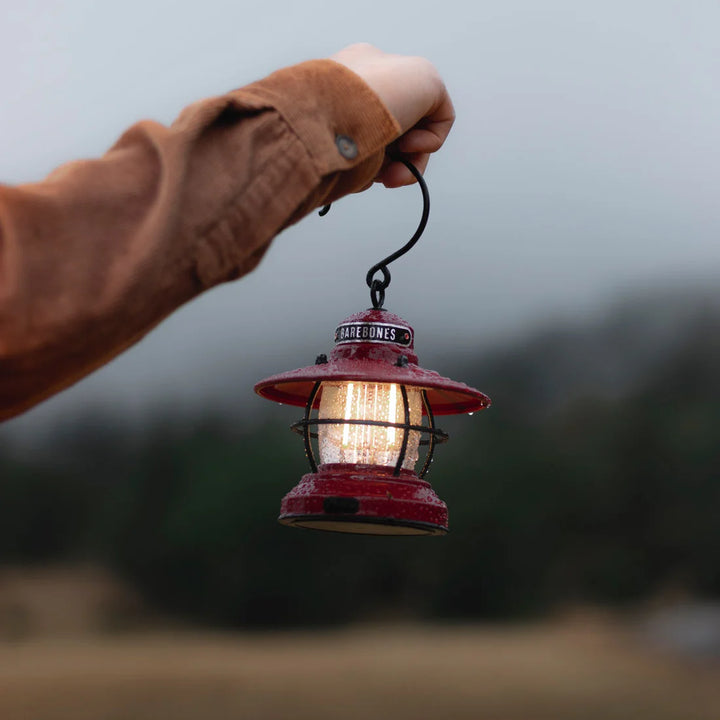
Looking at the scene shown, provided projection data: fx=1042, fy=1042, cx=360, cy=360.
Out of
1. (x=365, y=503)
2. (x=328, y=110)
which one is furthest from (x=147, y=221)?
(x=365, y=503)

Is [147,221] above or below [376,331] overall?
A: below

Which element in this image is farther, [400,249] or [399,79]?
[400,249]

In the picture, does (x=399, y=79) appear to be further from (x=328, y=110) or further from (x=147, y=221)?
(x=147, y=221)

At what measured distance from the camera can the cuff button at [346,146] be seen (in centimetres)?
50

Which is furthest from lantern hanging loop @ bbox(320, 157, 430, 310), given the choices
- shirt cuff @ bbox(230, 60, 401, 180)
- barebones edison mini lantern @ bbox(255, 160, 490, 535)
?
shirt cuff @ bbox(230, 60, 401, 180)

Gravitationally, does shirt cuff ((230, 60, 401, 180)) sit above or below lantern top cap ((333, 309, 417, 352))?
below

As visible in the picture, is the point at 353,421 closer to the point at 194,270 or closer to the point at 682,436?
the point at 194,270

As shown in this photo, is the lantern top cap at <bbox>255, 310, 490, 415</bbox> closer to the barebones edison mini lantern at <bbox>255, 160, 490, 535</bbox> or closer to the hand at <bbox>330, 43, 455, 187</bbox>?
the barebones edison mini lantern at <bbox>255, 160, 490, 535</bbox>

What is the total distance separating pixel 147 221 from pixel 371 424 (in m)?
0.59

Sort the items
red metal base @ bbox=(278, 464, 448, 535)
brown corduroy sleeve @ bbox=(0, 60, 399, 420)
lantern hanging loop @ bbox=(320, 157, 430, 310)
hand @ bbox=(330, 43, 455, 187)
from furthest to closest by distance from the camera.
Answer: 1. red metal base @ bbox=(278, 464, 448, 535)
2. lantern hanging loop @ bbox=(320, 157, 430, 310)
3. hand @ bbox=(330, 43, 455, 187)
4. brown corduroy sleeve @ bbox=(0, 60, 399, 420)

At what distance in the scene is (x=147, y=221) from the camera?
1.39 ft

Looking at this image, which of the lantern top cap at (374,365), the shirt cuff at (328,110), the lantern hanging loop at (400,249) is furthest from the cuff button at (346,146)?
the lantern top cap at (374,365)

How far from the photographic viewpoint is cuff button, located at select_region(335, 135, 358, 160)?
1.63 feet

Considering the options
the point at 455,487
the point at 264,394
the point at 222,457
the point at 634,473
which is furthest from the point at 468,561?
the point at 264,394
